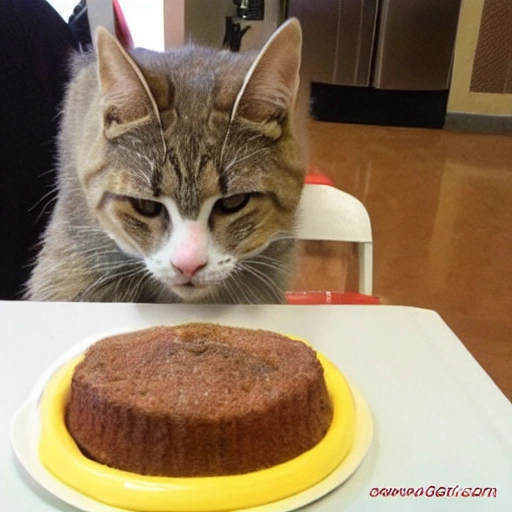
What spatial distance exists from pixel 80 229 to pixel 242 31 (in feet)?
4.94

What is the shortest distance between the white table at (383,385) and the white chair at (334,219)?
40cm

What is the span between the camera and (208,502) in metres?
0.41

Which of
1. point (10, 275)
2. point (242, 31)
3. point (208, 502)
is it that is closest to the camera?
point (208, 502)

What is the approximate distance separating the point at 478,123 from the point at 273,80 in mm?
3752

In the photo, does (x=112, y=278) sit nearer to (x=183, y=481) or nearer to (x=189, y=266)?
(x=189, y=266)

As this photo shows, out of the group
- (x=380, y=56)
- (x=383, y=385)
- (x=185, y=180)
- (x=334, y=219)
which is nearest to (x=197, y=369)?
(x=383, y=385)

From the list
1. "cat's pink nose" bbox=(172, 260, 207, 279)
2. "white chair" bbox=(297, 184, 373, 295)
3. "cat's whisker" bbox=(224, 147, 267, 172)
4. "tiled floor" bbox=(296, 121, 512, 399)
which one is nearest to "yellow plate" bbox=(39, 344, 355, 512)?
"cat's pink nose" bbox=(172, 260, 207, 279)

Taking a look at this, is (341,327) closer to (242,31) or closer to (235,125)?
(235,125)

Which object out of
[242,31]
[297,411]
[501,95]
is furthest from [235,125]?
[501,95]

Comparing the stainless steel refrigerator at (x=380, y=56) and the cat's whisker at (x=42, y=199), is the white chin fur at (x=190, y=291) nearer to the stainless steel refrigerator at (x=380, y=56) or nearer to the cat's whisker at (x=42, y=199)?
the cat's whisker at (x=42, y=199)

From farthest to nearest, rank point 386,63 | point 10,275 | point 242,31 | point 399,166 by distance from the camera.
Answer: point 386,63, point 399,166, point 242,31, point 10,275

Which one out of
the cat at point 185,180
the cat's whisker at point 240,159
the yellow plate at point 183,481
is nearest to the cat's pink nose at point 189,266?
the cat at point 185,180

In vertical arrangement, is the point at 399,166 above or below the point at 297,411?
below

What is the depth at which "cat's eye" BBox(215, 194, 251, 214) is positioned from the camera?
0.76m
